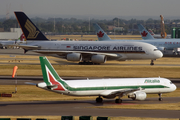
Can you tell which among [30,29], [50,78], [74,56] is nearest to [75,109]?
[50,78]

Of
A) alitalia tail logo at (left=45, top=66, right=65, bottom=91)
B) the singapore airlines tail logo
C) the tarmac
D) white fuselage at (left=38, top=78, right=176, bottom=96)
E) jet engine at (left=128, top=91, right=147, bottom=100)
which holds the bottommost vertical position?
the tarmac

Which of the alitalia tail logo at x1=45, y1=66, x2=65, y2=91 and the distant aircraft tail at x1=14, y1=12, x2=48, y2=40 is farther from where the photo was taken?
the distant aircraft tail at x1=14, y1=12, x2=48, y2=40

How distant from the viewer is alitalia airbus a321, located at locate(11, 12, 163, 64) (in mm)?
85625

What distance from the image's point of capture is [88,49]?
87.9m

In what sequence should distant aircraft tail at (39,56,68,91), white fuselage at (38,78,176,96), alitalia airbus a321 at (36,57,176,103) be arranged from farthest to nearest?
white fuselage at (38,78,176,96)
alitalia airbus a321 at (36,57,176,103)
distant aircraft tail at (39,56,68,91)

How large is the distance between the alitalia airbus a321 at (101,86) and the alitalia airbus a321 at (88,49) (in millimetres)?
39813

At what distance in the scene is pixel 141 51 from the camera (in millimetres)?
85750

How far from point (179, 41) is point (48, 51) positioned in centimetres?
5774

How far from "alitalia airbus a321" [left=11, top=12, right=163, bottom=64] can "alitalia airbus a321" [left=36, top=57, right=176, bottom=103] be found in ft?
131

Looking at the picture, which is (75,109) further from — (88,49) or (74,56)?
(88,49)

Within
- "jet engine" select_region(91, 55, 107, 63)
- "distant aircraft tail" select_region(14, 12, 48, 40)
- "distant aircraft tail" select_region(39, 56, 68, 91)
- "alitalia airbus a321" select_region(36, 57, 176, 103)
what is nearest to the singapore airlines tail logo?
"distant aircraft tail" select_region(14, 12, 48, 40)

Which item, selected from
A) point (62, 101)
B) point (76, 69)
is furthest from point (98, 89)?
point (76, 69)

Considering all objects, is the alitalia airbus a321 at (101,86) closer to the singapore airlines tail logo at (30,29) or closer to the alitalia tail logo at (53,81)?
the alitalia tail logo at (53,81)

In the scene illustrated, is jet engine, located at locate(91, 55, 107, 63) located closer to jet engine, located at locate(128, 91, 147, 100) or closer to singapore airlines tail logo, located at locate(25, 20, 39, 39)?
singapore airlines tail logo, located at locate(25, 20, 39, 39)
